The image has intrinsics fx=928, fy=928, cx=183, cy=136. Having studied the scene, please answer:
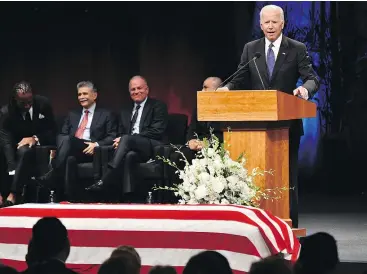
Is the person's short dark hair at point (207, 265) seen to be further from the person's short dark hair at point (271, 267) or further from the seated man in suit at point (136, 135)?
the seated man in suit at point (136, 135)

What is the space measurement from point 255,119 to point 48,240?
202 centimetres

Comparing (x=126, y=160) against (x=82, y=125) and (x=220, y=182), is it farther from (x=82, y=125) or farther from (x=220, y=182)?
(x=220, y=182)

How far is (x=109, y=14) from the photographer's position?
10102 millimetres

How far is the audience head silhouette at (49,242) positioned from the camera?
4.04 metres

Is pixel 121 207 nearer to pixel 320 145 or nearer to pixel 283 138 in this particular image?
pixel 283 138

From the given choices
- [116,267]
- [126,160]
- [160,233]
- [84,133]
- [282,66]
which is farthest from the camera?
[84,133]

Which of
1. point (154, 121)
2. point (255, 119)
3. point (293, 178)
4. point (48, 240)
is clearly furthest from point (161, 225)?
point (154, 121)

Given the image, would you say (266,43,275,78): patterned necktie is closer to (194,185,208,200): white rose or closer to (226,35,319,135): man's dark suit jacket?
(226,35,319,135): man's dark suit jacket

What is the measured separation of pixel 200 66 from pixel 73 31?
1.46 meters

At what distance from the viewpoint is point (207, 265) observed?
3.30m

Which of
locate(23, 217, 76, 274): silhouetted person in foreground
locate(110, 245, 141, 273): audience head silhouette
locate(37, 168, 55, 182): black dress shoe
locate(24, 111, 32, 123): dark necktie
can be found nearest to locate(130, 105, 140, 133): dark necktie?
locate(37, 168, 55, 182): black dress shoe

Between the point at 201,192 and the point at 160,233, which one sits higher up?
the point at 201,192

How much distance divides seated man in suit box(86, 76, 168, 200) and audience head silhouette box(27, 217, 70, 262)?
3.89 metres

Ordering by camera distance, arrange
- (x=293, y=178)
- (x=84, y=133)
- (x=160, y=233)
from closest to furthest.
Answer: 1. (x=160, y=233)
2. (x=293, y=178)
3. (x=84, y=133)
